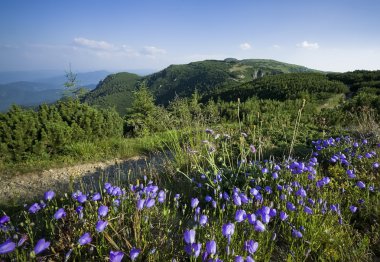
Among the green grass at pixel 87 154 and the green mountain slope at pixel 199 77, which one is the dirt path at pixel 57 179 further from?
the green mountain slope at pixel 199 77

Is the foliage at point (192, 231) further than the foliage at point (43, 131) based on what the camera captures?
No

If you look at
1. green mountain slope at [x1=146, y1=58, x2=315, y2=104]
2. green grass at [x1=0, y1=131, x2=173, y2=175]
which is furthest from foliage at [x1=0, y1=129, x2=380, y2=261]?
green mountain slope at [x1=146, y1=58, x2=315, y2=104]

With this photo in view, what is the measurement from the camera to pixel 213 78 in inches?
6452

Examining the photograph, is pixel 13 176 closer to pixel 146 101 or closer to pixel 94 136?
pixel 94 136

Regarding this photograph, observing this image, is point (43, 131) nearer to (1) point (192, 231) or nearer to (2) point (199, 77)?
(1) point (192, 231)

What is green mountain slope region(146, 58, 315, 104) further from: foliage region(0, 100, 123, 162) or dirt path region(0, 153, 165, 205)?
dirt path region(0, 153, 165, 205)

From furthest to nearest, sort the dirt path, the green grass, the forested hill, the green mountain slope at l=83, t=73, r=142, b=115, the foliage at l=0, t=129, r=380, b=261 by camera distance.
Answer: the forested hill → the green mountain slope at l=83, t=73, r=142, b=115 → the green grass → the dirt path → the foliage at l=0, t=129, r=380, b=261

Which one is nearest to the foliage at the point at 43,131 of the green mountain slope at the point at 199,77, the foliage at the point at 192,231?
the foliage at the point at 192,231

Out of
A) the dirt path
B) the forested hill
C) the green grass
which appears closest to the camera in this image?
the dirt path

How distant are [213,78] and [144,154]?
158m

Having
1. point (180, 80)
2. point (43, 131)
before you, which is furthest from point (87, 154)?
point (180, 80)

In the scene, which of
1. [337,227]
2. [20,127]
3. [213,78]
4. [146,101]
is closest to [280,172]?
[337,227]

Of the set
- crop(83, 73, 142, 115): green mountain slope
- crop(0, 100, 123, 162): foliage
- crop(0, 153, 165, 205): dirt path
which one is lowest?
crop(83, 73, 142, 115): green mountain slope

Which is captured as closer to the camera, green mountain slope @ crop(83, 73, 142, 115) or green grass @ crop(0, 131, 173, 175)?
green grass @ crop(0, 131, 173, 175)
